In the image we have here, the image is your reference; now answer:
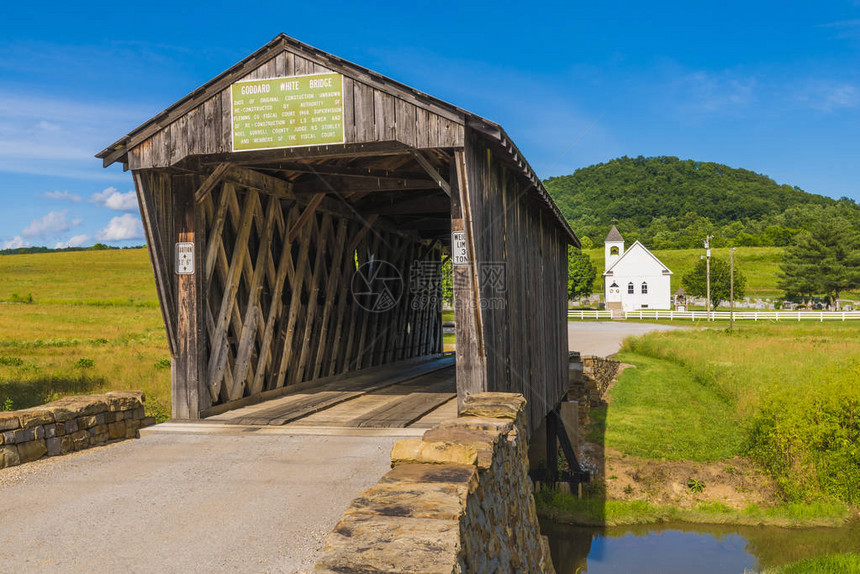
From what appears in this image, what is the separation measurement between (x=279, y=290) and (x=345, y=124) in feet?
10.1

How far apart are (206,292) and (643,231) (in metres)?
117

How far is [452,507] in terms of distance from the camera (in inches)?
122

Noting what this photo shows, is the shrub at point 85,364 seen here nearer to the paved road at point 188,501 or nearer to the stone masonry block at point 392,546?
the paved road at point 188,501

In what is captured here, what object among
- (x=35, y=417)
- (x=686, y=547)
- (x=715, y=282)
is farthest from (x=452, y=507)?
(x=715, y=282)

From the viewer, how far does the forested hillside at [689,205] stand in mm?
101250

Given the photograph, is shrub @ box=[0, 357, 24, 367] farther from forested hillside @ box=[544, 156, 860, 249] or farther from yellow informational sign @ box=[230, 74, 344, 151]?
forested hillside @ box=[544, 156, 860, 249]

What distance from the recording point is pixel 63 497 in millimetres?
4793

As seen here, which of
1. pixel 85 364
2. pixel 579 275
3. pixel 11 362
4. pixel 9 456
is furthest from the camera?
pixel 579 275

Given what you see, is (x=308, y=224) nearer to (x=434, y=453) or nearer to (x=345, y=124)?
(x=345, y=124)

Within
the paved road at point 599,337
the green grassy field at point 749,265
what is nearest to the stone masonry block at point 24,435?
the paved road at point 599,337

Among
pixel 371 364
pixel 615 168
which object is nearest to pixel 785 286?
pixel 615 168

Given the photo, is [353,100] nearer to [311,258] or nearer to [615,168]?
[311,258]

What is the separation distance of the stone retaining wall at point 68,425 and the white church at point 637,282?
60317mm

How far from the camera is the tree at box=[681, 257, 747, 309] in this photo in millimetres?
65688
